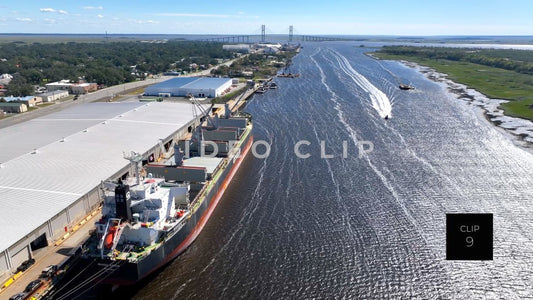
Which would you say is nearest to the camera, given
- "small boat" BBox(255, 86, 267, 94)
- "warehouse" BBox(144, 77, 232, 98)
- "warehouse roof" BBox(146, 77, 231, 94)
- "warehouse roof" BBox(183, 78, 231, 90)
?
"warehouse" BBox(144, 77, 232, 98)

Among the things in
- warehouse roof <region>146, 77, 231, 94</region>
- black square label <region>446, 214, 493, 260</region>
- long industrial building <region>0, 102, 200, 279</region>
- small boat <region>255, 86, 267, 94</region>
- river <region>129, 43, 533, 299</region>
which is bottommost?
river <region>129, 43, 533, 299</region>

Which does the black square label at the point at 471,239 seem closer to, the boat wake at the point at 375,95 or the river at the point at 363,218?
the river at the point at 363,218

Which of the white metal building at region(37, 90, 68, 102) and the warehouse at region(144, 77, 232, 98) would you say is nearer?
the white metal building at region(37, 90, 68, 102)

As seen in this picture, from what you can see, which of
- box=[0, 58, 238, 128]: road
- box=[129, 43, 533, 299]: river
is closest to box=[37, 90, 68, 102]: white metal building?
box=[0, 58, 238, 128]: road

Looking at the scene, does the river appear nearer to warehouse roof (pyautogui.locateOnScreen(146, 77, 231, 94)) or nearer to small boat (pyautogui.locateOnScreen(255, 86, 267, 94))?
warehouse roof (pyautogui.locateOnScreen(146, 77, 231, 94))

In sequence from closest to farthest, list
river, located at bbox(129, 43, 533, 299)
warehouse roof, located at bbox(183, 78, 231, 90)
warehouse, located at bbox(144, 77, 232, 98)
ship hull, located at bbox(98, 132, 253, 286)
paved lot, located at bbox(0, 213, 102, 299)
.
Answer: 1. paved lot, located at bbox(0, 213, 102, 299)
2. ship hull, located at bbox(98, 132, 253, 286)
3. river, located at bbox(129, 43, 533, 299)
4. warehouse, located at bbox(144, 77, 232, 98)
5. warehouse roof, located at bbox(183, 78, 231, 90)

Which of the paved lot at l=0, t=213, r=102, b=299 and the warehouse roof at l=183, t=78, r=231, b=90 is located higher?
the warehouse roof at l=183, t=78, r=231, b=90

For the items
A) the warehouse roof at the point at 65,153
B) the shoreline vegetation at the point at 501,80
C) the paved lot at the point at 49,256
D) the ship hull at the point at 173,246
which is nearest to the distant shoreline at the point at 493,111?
the shoreline vegetation at the point at 501,80

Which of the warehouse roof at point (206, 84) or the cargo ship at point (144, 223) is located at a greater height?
the warehouse roof at point (206, 84)
